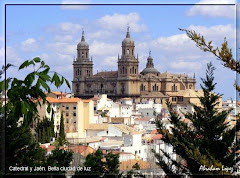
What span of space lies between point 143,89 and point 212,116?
3251 centimetres

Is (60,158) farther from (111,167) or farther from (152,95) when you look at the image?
(152,95)

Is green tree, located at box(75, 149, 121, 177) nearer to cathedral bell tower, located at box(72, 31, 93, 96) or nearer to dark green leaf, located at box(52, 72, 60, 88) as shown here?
cathedral bell tower, located at box(72, 31, 93, 96)

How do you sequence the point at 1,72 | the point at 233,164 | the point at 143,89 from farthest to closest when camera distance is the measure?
the point at 143,89 → the point at 233,164 → the point at 1,72

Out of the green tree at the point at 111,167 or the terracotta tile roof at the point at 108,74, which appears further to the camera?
the terracotta tile roof at the point at 108,74

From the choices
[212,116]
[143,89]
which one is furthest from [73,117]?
[143,89]

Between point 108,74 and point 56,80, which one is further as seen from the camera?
point 108,74

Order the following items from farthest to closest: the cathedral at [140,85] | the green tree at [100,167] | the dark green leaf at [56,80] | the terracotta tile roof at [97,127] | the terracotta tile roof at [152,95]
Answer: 1. the terracotta tile roof at [152,95]
2. the cathedral at [140,85]
3. the terracotta tile roof at [97,127]
4. the green tree at [100,167]
5. the dark green leaf at [56,80]

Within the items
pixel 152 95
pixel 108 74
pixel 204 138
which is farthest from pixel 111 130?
pixel 152 95

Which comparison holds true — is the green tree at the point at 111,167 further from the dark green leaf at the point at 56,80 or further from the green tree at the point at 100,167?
the dark green leaf at the point at 56,80

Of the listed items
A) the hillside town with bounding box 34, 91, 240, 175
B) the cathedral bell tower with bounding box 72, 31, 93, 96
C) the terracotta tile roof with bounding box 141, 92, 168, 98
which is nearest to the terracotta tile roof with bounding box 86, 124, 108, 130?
the hillside town with bounding box 34, 91, 240, 175

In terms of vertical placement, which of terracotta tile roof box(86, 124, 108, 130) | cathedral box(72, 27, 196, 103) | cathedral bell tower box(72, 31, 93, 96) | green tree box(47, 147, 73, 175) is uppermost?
cathedral box(72, 27, 196, 103)

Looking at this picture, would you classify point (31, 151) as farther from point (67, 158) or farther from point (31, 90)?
point (31, 90)

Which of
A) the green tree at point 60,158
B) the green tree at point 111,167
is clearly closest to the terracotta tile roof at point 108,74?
the green tree at point 111,167

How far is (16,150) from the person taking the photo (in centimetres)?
305
